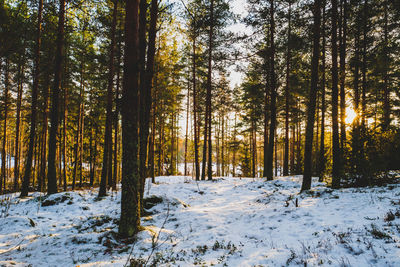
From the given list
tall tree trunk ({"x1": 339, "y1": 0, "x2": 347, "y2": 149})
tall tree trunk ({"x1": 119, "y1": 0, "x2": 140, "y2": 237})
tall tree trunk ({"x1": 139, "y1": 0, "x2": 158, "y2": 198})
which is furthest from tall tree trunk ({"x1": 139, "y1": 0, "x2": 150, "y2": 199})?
tall tree trunk ({"x1": 339, "y1": 0, "x2": 347, "y2": 149})

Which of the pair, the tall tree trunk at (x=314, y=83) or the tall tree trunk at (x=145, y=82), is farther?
the tall tree trunk at (x=314, y=83)

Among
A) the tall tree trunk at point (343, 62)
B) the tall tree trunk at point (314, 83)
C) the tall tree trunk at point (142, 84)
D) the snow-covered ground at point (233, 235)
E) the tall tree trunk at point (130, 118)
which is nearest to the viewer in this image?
the snow-covered ground at point (233, 235)

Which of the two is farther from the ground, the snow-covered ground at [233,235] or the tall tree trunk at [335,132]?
the tall tree trunk at [335,132]

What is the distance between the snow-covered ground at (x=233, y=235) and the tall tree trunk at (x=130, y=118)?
0.75 meters

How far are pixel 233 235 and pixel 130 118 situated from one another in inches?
168

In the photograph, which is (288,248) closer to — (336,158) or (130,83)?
(130,83)

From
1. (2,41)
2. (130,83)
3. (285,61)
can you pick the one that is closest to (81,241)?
(130,83)

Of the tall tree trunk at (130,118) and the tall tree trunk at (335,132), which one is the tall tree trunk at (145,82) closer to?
the tall tree trunk at (130,118)

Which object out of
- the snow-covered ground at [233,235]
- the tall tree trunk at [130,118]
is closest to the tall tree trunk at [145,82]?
the tall tree trunk at [130,118]

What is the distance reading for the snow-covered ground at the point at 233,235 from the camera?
143 inches

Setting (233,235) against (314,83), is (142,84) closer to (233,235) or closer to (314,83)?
(233,235)

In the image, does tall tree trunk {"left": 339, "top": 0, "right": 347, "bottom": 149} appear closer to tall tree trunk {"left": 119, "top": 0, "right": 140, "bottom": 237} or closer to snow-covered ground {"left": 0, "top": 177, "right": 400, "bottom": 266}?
snow-covered ground {"left": 0, "top": 177, "right": 400, "bottom": 266}

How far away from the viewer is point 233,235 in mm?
5188

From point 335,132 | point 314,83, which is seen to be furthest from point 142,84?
point 335,132
